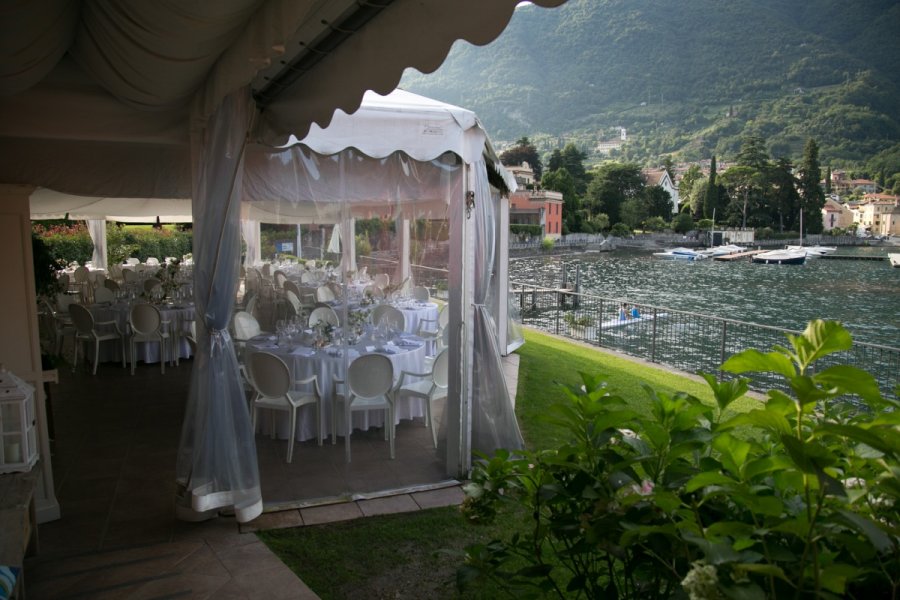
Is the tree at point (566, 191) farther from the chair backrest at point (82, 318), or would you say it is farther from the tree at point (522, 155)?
the chair backrest at point (82, 318)

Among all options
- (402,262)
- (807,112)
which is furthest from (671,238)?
(402,262)

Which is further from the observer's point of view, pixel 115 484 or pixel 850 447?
pixel 115 484

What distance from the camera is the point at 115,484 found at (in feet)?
15.5

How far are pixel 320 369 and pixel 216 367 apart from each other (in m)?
1.53

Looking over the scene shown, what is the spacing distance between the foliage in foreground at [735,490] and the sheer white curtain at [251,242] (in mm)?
3690

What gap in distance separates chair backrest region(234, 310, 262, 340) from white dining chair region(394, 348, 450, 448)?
4.20ft

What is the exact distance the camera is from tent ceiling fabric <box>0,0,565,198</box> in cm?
220

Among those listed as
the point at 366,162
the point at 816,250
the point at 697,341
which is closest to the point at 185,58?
the point at 366,162

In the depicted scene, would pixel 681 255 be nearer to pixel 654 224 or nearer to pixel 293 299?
pixel 654 224

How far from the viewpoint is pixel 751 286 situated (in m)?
62.8

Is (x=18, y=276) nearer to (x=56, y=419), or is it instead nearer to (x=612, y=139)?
(x=56, y=419)

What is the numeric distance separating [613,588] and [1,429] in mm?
3313

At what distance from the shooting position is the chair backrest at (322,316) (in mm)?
5371

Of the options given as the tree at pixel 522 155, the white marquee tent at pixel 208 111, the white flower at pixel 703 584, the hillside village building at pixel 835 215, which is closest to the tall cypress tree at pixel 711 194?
the hillside village building at pixel 835 215
